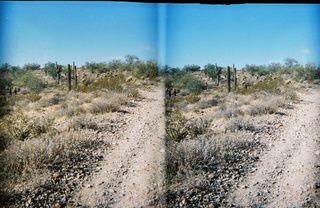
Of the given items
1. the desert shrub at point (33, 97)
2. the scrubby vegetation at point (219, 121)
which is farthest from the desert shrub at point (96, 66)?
the scrubby vegetation at point (219, 121)

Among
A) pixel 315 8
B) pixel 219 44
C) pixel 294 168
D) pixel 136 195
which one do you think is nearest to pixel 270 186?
pixel 294 168

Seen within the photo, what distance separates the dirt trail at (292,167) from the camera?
3.87 meters

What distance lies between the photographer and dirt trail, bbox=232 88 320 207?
387 centimetres

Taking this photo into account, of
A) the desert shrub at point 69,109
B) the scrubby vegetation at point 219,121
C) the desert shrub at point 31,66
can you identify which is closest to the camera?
the desert shrub at point 31,66

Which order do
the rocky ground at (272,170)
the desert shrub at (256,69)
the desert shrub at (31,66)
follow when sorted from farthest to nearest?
the desert shrub at (256,69)
the rocky ground at (272,170)
the desert shrub at (31,66)

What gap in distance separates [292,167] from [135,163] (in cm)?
200

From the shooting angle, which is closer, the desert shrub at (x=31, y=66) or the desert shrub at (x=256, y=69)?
the desert shrub at (x=31, y=66)

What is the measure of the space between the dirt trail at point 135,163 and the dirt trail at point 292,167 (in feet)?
3.51

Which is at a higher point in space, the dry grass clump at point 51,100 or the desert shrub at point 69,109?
the dry grass clump at point 51,100

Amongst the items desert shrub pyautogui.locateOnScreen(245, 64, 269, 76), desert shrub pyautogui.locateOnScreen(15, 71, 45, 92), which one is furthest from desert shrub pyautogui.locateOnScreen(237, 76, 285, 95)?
desert shrub pyautogui.locateOnScreen(15, 71, 45, 92)

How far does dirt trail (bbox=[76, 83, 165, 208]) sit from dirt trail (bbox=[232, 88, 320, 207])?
1.07 meters

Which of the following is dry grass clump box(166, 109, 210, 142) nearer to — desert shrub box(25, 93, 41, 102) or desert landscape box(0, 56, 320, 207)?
desert landscape box(0, 56, 320, 207)

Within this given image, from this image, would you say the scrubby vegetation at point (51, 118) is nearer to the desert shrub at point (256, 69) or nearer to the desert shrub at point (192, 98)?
the desert shrub at point (192, 98)

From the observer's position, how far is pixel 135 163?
4.21 meters
